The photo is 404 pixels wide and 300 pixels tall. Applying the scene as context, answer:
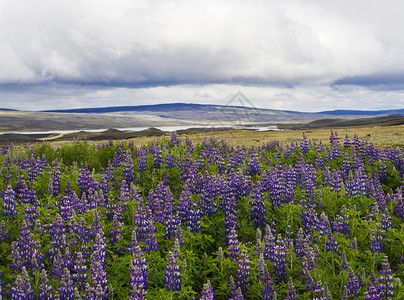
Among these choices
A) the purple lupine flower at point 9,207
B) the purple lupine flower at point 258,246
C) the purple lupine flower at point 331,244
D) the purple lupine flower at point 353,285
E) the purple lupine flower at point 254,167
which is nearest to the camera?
the purple lupine flower at point 353,285

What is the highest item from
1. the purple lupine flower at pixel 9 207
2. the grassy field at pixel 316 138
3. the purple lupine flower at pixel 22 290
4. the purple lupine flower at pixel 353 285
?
the grassy field at pixel 316 138

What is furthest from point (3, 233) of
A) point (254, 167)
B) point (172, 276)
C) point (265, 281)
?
point (254, 167)

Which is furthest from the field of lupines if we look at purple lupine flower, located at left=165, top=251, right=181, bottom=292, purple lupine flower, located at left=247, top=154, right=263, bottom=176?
purple lupine flower, located at left=247, top=154, right=263, bottom=176

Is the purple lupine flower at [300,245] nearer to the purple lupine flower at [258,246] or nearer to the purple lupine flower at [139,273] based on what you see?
the purple lupine flower at [258,246]

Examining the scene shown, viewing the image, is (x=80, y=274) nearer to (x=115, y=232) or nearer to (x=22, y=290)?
(x=22, y=290)

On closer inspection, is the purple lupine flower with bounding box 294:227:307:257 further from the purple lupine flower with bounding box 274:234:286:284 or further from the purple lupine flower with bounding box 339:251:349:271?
the purple lupine flower with bounding box 339:251:349:271

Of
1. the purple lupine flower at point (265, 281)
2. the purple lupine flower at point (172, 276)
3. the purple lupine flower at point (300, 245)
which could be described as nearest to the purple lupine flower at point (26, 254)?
the purple lupine flower at point (172, 276)

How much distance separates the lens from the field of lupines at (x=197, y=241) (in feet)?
15.3

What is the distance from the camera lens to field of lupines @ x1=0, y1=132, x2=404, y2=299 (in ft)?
15.3

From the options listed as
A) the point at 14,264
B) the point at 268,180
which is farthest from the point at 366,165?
the point at 14,264

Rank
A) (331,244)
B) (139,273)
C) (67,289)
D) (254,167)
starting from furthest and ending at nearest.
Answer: (254,167) < (331,244) < (139,273) < (67,289)

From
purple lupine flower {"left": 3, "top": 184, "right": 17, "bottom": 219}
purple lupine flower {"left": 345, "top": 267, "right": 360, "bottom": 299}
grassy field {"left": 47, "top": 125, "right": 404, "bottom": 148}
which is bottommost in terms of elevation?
purple lupine flower {"left": 345, "top": 267, "right": 360, "bottom": 299}

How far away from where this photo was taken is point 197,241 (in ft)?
21.3

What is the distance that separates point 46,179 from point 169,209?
4636 millimetres
